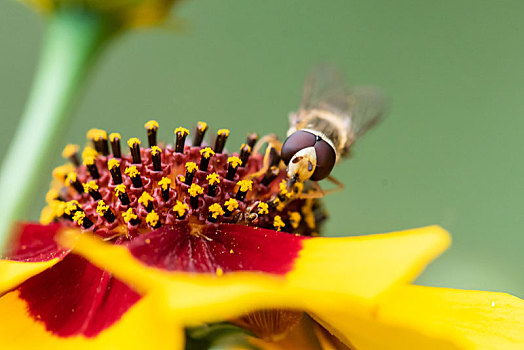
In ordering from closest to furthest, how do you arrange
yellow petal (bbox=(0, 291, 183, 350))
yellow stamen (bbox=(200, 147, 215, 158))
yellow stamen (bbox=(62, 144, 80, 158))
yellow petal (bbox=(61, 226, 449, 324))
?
yellow petal (bbox=(61, 226, 449, 324)) < yellow petal (bbox=(0, 291, 183, 350)) < yellow stamen (bbox=(200, 147, 215, 158)) < yellow stamen (bbox=(62, 144, 80, 158))

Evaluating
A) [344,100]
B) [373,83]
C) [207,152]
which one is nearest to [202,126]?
[207,152]

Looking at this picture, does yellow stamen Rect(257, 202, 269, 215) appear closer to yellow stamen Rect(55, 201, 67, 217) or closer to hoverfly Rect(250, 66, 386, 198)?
hoverfly Rect(250, 66, 386, 198)

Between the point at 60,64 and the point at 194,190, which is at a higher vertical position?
the point at 60,64

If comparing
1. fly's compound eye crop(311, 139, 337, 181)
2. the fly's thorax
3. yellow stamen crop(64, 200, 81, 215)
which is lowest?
yellow stamen crop(64, 200, 81, 215)

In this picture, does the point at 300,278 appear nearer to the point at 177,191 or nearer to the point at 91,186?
the point at 177,191

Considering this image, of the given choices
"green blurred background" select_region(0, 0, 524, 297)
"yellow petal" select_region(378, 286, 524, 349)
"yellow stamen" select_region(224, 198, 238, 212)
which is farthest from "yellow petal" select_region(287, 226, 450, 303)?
"green blurred background" select_region(0, 0, 524, 297)

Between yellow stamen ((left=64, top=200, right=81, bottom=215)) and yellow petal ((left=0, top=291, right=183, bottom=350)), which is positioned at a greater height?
yellow stamen ((left=64, top=200, right=81, bottom=215))
